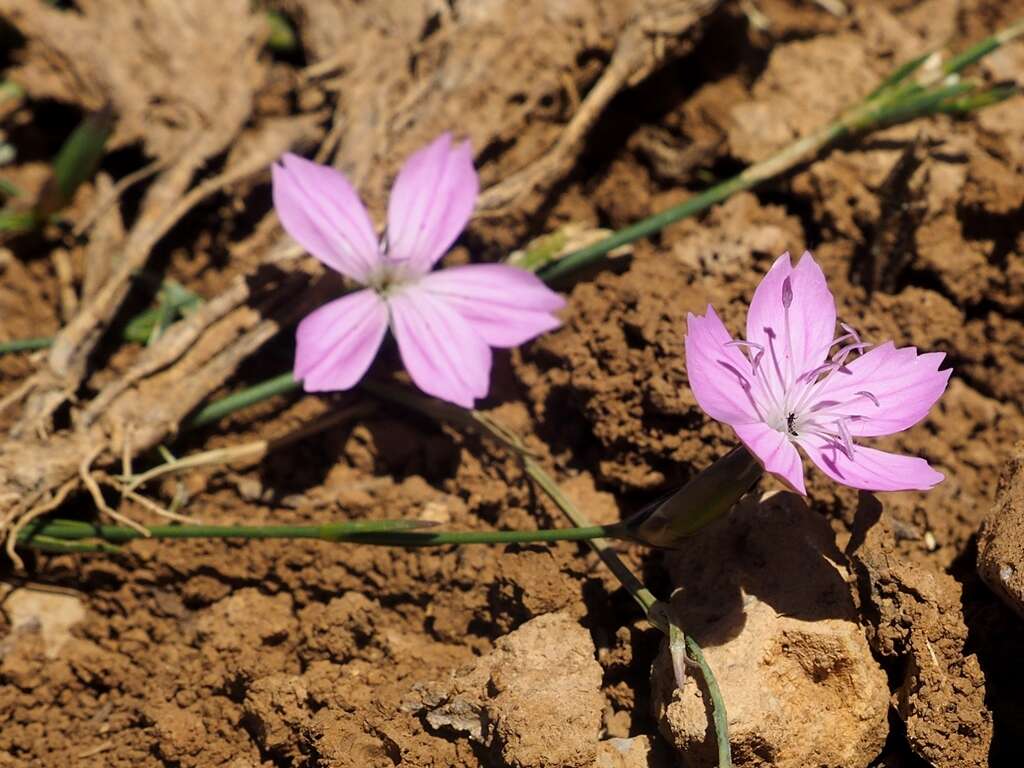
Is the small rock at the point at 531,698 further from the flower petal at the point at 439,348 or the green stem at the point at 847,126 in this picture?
the green stem at the point at 847,126

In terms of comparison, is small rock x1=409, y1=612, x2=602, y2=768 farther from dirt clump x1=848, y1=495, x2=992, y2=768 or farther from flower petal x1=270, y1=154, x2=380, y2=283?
flower petal x1=270, y1=154, x2=380, y2=283

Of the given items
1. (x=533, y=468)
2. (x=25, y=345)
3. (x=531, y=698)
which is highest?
(x=25, y=345)

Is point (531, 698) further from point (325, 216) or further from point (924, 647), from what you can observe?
point (325, 216)

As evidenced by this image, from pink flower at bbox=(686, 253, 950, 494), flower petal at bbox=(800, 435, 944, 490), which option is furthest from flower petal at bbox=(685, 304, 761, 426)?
flower petal at bbox=(800, 435, 944, 490)

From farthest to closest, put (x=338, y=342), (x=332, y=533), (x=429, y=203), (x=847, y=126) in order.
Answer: (x=847, y=126) → (x=429, y=203) → (x=338, y=342) → (x=332, y=533)

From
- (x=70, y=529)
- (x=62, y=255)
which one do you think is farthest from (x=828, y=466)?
(x=62, y=255)

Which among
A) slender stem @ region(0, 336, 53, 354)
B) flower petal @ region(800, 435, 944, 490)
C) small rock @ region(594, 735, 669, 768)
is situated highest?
flower petal @ region(800, 435, 944, 490)

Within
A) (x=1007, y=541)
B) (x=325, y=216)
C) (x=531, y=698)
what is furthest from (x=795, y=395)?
(x=325, y=216)
